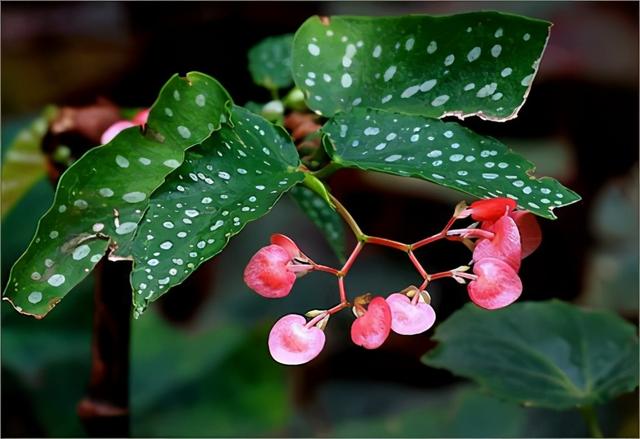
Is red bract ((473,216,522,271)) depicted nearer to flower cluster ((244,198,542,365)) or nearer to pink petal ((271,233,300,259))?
flower cluster ((244,198,542,365))

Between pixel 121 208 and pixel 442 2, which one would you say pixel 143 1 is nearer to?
pixel 442 2

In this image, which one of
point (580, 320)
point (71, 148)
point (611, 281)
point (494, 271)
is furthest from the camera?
point (611, 281)

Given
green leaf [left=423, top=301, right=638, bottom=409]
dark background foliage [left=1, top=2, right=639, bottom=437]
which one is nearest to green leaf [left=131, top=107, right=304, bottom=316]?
green leaf [left=423, top=301, right=638, bottom=409]

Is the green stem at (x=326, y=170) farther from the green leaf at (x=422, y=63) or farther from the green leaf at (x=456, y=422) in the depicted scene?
the green leaf at (x=456, y=422)

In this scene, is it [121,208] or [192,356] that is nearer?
[121,208]

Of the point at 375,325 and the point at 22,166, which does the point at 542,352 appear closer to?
the point at 375,325

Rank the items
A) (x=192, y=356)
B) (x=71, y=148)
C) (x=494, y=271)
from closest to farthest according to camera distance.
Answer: (x=494, y=271) < (x=71, y=148) < (x=192, y=356)

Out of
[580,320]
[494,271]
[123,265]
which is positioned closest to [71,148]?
[123,265]

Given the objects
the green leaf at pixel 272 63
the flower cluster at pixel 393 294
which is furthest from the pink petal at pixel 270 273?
the green leaf at pixel 272 63
